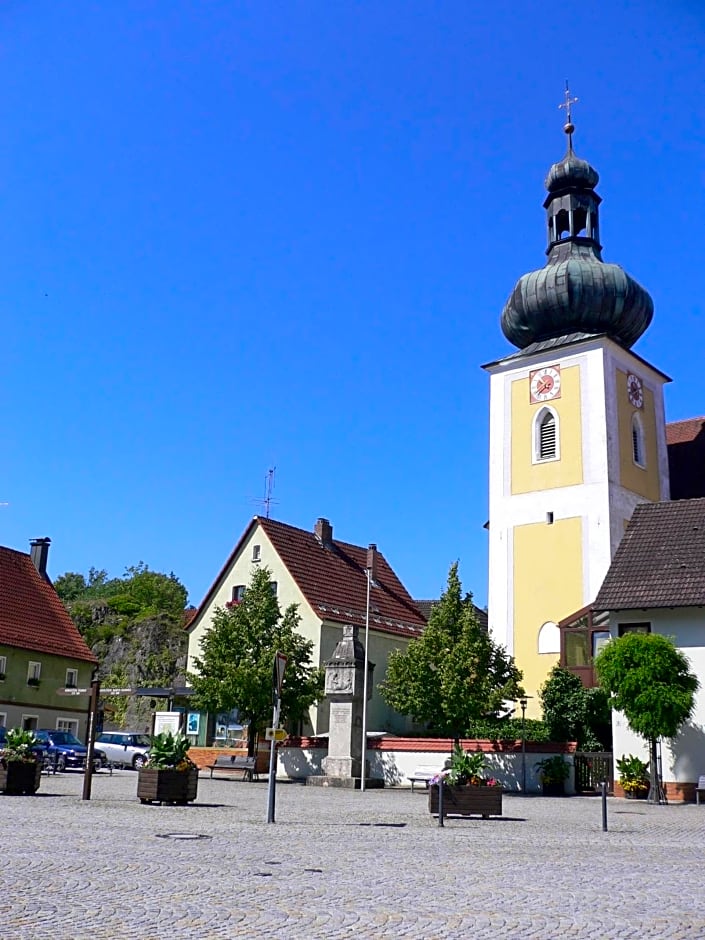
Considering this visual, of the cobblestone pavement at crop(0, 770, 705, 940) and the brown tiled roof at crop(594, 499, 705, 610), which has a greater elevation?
the brown tiled roof at crop(594, 499, 705, 610)

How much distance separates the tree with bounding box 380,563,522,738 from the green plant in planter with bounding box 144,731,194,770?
12392 millimetres

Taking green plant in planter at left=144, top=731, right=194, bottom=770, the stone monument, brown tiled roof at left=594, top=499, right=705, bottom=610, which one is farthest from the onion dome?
green plant in planter at left=144, top=731, right=194, bottom=770

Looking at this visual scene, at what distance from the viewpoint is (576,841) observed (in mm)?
13969

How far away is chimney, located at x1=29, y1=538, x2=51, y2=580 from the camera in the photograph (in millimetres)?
50469

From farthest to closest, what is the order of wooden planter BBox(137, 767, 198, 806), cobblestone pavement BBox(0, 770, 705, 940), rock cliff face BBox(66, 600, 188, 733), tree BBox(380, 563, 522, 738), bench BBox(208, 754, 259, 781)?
rock cliff face BBox(66, 600, 188, 733) → bench BBox(208, 754, 259, 781) → tree BBox(380, 563, 522, 738) → wooden planter BBox(137, 767, 198, 806) → cobblestone pavement BBox(0, 770, 705, 940)

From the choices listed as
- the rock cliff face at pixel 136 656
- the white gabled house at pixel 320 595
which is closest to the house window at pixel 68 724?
the white gabled house at pixel 320 595

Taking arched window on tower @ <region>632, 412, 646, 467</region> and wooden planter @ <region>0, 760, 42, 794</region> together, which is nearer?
wooden planter @ <region>0, 760, 42, 794</region>

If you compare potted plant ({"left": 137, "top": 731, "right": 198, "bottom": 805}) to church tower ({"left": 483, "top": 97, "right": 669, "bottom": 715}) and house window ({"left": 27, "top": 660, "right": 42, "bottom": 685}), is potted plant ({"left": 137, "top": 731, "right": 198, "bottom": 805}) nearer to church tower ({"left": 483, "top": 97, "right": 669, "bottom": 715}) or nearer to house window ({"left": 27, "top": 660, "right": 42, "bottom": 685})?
church tower ({"left": 483, "top": 97, "right": 669, "bottom": 715})

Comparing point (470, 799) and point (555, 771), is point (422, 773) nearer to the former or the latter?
point (555, 771)

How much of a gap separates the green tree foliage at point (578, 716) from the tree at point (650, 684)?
5.79m

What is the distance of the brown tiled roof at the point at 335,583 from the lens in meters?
41.8

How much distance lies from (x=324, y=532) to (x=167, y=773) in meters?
29.1

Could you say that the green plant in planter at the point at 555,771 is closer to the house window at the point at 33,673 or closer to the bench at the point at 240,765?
the bench at the point at 240,765

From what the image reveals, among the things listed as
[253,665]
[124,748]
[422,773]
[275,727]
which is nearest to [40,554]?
[124,748]
